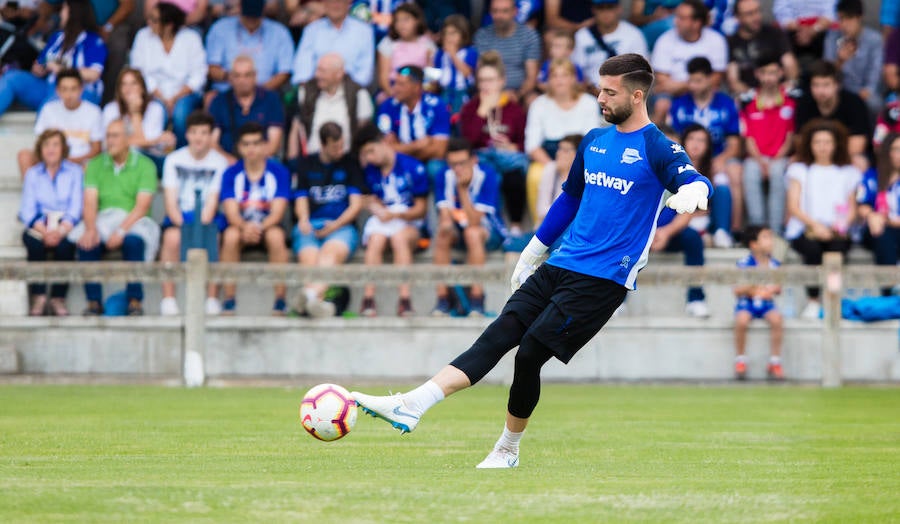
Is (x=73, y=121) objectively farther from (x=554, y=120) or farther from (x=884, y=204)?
(x=884, y=204)

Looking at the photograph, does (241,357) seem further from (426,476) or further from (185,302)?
(426,476)

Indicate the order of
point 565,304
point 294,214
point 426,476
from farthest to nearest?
point 294,214, point 565,304, point 426,476

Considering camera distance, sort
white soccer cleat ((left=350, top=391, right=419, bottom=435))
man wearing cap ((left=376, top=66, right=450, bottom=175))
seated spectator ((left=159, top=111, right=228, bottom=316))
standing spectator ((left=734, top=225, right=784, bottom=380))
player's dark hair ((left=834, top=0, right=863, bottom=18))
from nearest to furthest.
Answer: white soccer cleat ((left=350, top=391, right=419, bottom=435)) → standing spectator ((left=734, top=225, right=784, bottom=380)) → seated spectator ((left=159, top=111, right=228, bottom=316)) → man wearing cap ((left=376, top=66, right=450, bottom=175)) → player's dark hair ((left=834, top=0, right=863, bottom=18))

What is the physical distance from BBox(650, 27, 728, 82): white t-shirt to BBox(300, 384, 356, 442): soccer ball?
11.5 meters

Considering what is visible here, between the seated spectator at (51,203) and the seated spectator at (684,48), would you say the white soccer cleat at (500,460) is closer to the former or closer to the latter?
the seated spectator at (51,203)

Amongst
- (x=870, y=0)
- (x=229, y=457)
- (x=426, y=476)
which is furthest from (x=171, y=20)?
(x=426, y=476)

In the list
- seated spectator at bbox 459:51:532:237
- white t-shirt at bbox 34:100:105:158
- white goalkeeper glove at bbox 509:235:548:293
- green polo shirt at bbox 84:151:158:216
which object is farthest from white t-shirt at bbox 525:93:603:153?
white goalkeeper glove at bbox 509:235:548:293

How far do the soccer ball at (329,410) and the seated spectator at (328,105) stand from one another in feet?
31.9

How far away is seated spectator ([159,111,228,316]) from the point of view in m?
17.3

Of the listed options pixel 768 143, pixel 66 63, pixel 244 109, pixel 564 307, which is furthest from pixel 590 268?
pixel 66 63

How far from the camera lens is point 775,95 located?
18.5m

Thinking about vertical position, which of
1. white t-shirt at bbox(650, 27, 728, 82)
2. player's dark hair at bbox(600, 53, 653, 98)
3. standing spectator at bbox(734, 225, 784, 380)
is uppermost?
white t-shirt at bbox(650, 27, 728, 82)

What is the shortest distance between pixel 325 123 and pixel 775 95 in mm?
5603

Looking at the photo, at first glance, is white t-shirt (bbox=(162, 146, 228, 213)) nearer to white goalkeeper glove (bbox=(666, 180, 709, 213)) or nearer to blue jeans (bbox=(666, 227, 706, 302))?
blue jeans (bbox=(666, 227, 706, 302))
